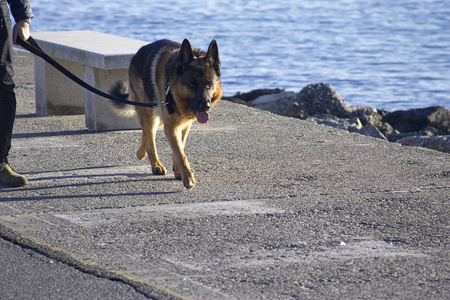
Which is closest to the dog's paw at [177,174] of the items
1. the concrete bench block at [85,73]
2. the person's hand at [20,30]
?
the person's hand at [20,30]

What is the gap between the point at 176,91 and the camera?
5.85m

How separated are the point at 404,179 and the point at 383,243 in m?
1.82

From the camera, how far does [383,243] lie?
445 cm

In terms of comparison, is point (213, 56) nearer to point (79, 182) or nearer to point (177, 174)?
point (177, 174)

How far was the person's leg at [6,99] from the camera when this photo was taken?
550 centimetres

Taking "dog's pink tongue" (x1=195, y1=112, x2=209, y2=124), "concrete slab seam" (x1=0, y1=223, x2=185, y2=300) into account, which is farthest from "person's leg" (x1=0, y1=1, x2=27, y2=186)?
"dog's pink tongue" (x1=195, y1=112, x2=209, y2=124)

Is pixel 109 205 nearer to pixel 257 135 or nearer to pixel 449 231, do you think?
pixel 449 231

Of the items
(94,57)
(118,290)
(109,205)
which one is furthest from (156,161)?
(118,290)

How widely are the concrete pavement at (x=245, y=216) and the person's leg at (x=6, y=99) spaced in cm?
12

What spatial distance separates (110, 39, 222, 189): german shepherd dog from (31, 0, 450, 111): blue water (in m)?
9.65

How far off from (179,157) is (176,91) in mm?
577

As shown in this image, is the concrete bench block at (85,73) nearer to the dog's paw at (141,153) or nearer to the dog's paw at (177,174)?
the dog's paw at (141,153)

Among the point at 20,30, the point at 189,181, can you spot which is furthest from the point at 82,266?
the point at 20,30

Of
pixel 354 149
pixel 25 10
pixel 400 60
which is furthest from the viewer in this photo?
pixel 400 60
